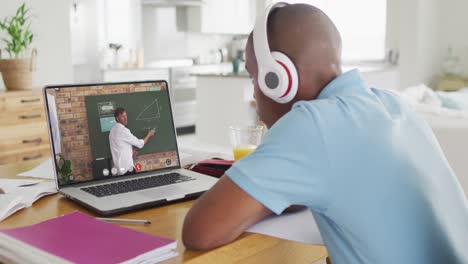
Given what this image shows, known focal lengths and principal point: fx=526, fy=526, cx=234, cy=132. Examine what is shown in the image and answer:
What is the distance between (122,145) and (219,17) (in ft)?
20.9

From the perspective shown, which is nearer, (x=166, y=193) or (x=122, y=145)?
(x=166, y=193)

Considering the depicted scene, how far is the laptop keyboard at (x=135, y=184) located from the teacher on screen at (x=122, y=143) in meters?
0.05

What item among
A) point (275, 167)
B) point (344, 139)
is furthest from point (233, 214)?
point (344, 139)

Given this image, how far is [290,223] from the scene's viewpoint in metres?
1.14

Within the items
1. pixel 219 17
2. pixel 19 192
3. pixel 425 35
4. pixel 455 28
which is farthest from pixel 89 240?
pixel 219 17

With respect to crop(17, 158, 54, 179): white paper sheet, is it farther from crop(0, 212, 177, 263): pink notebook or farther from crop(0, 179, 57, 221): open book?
crop(0, 212, 177, 263): pink notebook

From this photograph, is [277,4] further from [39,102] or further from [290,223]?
[39,102]

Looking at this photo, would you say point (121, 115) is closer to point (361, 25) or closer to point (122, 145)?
point (122, 145)

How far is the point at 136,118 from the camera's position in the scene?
1.42 m

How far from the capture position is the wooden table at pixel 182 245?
964 mm

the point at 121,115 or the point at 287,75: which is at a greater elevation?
the point at 287,75

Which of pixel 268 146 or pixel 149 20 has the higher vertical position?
pixel 149 20

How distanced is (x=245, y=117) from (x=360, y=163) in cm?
415

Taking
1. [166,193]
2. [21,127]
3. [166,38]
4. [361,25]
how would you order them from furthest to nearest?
[166,38], [361,25], [21,127], [166,193]
